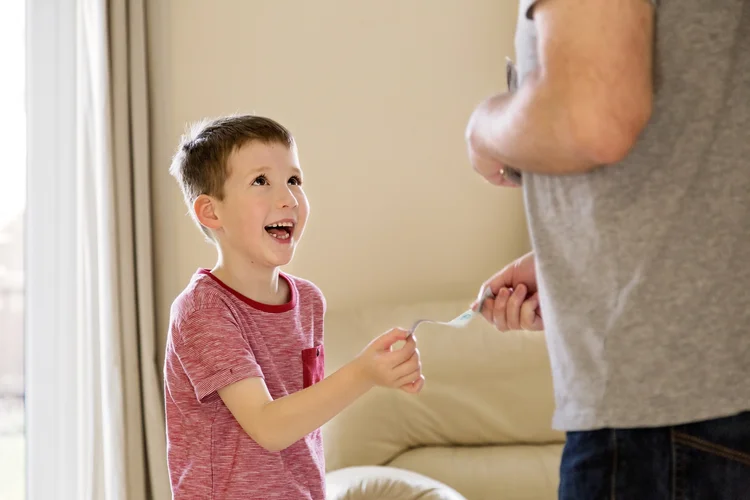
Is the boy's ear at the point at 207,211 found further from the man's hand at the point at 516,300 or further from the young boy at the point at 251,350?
the man's hand at the point at 516,300

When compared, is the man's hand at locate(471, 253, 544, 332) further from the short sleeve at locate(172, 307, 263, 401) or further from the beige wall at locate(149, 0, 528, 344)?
the beige wall at locate(149, 0, 528, 344)

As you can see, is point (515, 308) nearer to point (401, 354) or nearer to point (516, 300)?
point (516, 300)

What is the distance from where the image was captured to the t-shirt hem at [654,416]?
82 centimetres

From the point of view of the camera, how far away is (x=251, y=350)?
143cm

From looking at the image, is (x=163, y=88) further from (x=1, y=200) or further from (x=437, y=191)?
A: (x=437, y=191)

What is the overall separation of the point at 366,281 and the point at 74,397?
45.8 inches

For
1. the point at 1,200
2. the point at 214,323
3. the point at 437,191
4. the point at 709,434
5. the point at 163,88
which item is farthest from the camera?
the point at 437,191

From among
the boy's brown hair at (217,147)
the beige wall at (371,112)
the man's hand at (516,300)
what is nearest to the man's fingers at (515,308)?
the man's hand at (516,300)

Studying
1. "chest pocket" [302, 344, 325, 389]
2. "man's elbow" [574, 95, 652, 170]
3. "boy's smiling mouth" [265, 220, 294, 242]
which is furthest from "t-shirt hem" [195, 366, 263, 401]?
"man's elbow" [574, 95, 652, 170]

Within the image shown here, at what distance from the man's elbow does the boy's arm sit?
1.88 feet

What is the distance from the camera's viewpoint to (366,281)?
3217 mm

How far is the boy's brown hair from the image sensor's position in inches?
61.7

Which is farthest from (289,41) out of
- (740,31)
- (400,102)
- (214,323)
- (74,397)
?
(740,31)

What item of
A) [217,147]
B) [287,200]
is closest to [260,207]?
[287,200]
